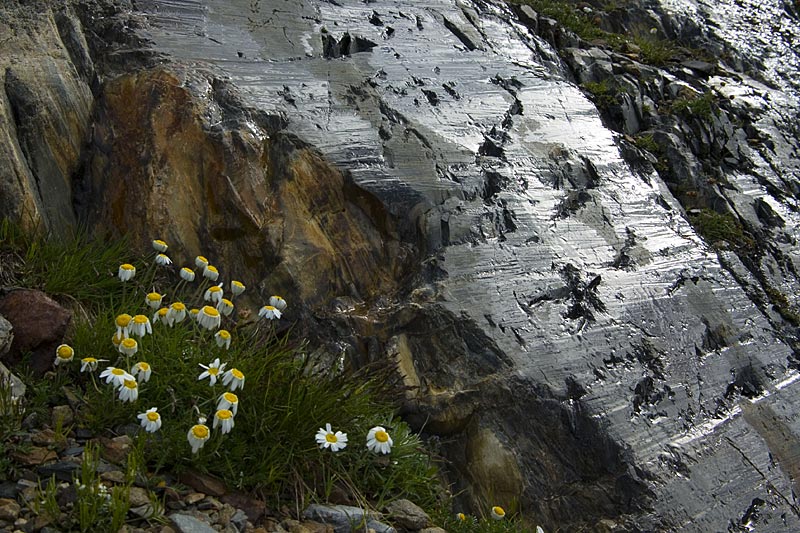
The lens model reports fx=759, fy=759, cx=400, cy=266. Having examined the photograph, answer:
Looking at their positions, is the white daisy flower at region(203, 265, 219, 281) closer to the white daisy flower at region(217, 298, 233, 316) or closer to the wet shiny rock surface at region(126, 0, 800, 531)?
the white daisy flower at region(217, 298, 233, 316)

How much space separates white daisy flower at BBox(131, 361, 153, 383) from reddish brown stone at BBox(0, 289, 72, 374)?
580mm

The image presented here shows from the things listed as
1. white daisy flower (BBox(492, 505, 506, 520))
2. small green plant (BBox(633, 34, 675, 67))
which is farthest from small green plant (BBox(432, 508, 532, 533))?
small green plant (BBox(633, 34, 675, 67))

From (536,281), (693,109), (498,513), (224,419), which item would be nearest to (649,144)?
(693,109)

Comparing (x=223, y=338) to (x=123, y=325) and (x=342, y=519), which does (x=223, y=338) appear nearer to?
(x=123, y=325)

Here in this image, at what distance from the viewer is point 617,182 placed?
20.3 ft

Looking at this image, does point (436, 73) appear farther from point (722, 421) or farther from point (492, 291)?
point (722, 421)

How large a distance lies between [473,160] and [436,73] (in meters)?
1.18

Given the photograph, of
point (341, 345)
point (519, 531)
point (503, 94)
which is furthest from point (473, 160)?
point (519, 531)

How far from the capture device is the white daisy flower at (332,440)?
3579mm

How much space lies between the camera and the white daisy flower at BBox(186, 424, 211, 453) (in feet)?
10.9

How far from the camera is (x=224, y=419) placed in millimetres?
3375

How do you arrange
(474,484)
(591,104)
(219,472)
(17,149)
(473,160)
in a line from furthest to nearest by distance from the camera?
(591,104) < (473,160) < (17,149) < (474,484) < (219,472)

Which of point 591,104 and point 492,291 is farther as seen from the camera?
point 591,104

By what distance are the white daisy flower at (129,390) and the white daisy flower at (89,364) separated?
24 centimetres
